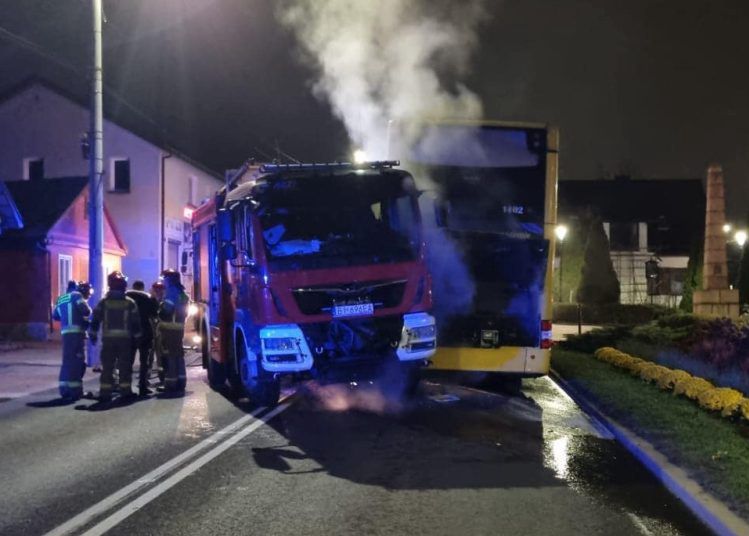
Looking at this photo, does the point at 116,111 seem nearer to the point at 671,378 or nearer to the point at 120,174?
the point at 120,174

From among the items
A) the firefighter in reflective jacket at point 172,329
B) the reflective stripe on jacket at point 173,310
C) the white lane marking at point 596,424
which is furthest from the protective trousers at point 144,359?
the white lane marking at point 596,424

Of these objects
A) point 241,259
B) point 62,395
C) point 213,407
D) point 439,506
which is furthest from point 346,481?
point 62,395

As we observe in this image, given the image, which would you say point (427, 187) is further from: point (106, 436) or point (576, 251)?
point (576, 251)

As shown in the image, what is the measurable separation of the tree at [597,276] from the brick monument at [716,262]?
15807 millimetres

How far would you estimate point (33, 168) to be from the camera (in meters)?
Answer: 34.8

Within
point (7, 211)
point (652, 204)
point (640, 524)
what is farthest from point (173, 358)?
point (652, 204)

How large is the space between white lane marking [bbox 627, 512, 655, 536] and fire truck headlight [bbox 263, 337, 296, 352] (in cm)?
450

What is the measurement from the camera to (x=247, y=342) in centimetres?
1023

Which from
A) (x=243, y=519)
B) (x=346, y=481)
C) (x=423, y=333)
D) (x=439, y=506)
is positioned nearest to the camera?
(x=243, y=519)

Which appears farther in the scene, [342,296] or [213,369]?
[213,369]

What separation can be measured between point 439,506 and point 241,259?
4.99 metres

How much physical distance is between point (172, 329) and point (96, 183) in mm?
4995

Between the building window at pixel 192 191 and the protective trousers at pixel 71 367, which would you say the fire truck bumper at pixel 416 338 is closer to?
the protective trousers at pixel 71 367

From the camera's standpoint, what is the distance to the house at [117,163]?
33344mm
